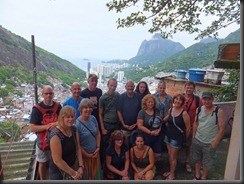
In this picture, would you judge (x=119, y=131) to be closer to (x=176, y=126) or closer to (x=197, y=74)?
(x=176, y=126)

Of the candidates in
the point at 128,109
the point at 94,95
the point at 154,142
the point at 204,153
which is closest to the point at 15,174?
the point at 94,95

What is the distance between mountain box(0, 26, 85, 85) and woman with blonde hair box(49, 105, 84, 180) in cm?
363

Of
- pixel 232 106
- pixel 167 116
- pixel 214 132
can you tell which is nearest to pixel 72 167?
pixel 167 116

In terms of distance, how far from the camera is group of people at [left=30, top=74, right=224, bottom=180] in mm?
2112

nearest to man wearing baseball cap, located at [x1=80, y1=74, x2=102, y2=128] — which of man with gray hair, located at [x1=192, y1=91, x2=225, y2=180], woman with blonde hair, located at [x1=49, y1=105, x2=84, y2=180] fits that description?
woman with blonde hair, located at [x1=49, y1=105, x2=84, y2=180]

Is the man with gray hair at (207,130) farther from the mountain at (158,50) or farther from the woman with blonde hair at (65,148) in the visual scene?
the mountain at (158,50)

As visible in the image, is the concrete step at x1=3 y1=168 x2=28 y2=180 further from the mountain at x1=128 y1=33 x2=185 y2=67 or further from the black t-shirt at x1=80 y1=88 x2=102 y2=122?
the mountain at x1=128 y1=33 x2=185 y2=67

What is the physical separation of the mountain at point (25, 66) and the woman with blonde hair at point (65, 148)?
3.63 meters

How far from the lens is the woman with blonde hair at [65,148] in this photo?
6.40 feet

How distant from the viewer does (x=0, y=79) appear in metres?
6.01

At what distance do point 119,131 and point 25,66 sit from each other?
6426 mm

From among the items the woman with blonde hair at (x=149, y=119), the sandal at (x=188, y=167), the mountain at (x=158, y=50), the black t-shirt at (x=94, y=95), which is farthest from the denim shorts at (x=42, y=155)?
the mountain at (x=158, y=50)

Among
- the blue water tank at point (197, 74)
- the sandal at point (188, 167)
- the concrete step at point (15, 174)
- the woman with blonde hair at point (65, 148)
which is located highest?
the blue water tank at point (197, 74)

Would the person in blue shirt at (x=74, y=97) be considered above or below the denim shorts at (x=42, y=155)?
above
